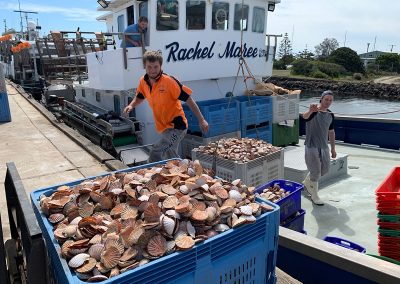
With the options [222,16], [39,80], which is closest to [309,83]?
[39,80]

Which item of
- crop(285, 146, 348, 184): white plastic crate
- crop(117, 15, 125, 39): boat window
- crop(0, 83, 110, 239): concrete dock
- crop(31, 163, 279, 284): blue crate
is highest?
crop(117, 15, 125, 39): boat window

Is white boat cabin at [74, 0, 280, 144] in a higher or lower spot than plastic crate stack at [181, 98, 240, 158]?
higher

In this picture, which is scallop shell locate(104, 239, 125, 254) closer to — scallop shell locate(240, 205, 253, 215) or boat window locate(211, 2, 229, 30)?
scallop shell locate(240, 205, 253, 215)

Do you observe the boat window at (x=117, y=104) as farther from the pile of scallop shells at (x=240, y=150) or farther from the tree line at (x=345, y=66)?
the tree line at (x=345, y=66)

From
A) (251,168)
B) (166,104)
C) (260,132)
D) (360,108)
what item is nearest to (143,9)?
(260,132)

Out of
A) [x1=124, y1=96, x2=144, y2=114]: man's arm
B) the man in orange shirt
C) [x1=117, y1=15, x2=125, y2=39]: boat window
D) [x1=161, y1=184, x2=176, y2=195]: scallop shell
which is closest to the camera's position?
[x1=161, y1=184, x2=176, y2=195]: scallop shell

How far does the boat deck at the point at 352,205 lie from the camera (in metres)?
4.48

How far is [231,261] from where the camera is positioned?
5.67 feet

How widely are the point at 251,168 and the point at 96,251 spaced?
3292 mm

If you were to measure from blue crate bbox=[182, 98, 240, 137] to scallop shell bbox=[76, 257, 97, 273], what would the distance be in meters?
5.20

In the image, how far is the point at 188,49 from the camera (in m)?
7.95

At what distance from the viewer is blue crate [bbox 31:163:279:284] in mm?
1482

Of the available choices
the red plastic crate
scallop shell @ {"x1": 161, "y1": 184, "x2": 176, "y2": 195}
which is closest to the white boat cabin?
the red plastic crate

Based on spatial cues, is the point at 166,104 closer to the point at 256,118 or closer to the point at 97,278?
the point at 97,278
